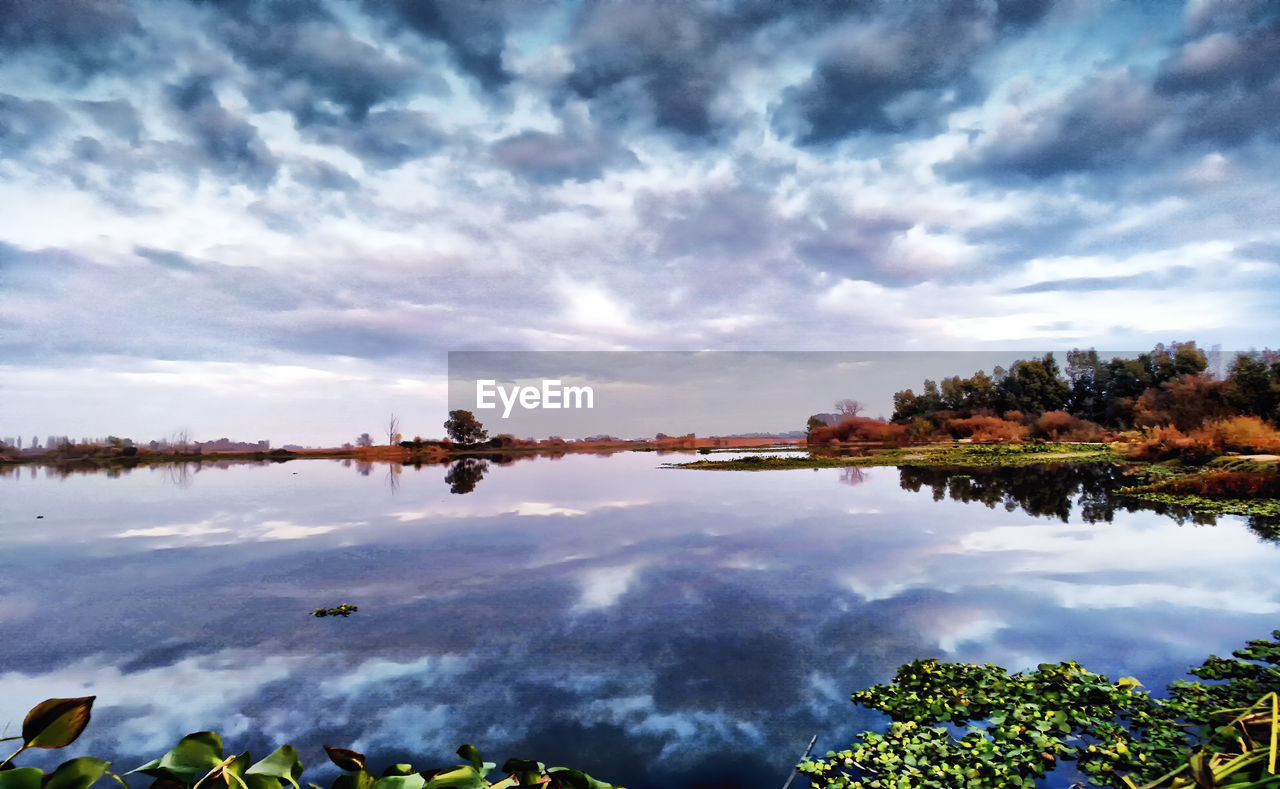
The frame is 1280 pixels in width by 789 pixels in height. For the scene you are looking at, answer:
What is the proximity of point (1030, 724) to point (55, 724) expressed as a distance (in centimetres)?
597

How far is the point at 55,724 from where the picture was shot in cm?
148

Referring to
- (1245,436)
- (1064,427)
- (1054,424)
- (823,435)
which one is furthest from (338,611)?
(823,435)

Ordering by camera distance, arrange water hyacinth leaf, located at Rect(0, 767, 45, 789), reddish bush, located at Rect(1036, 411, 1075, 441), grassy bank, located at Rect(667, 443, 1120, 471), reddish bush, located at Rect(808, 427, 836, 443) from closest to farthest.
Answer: water hyacinth leaf, located at Rect(0, 767, 45, 789)
grassy bank, located at Rect(667, 443, 1120, 471)
reddish bush, located at Rect(1036, 411, 1075, 441)
reddish bush, located at Rect(808, 427, 836, 443)

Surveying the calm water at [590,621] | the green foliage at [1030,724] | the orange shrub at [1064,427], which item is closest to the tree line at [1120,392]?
the orange shrub at [1064,427]

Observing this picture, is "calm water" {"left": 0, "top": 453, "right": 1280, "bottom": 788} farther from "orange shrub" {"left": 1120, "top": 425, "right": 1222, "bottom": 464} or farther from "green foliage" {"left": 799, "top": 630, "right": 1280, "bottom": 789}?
"orange shrub" {"left": 1120, "top": 425, "right": 1222, "bottom": 464}

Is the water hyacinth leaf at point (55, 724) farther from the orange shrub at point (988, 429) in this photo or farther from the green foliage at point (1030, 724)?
the orange shrub at point (988, 429)

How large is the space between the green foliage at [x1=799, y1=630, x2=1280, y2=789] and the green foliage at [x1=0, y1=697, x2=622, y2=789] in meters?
3.49

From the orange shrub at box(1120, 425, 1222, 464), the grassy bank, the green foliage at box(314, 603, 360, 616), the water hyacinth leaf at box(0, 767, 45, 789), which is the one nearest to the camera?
the water hyacinth leaf at box(0, 767, 45, 789)

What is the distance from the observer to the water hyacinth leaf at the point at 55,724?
4.74 ft

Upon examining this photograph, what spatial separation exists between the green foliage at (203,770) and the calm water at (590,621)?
10.6 ft

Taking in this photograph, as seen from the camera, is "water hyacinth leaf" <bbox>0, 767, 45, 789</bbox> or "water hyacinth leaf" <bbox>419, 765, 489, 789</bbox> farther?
"water hyacinth leaf" <bbox>419, 765, 489, 789</bbox>

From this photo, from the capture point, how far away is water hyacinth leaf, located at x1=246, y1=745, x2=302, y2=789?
159cm

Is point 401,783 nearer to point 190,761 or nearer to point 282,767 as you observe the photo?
point 282,767

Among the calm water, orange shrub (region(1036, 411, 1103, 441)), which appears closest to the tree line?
orange shrub (region(1036, 411, 1103, 441))
